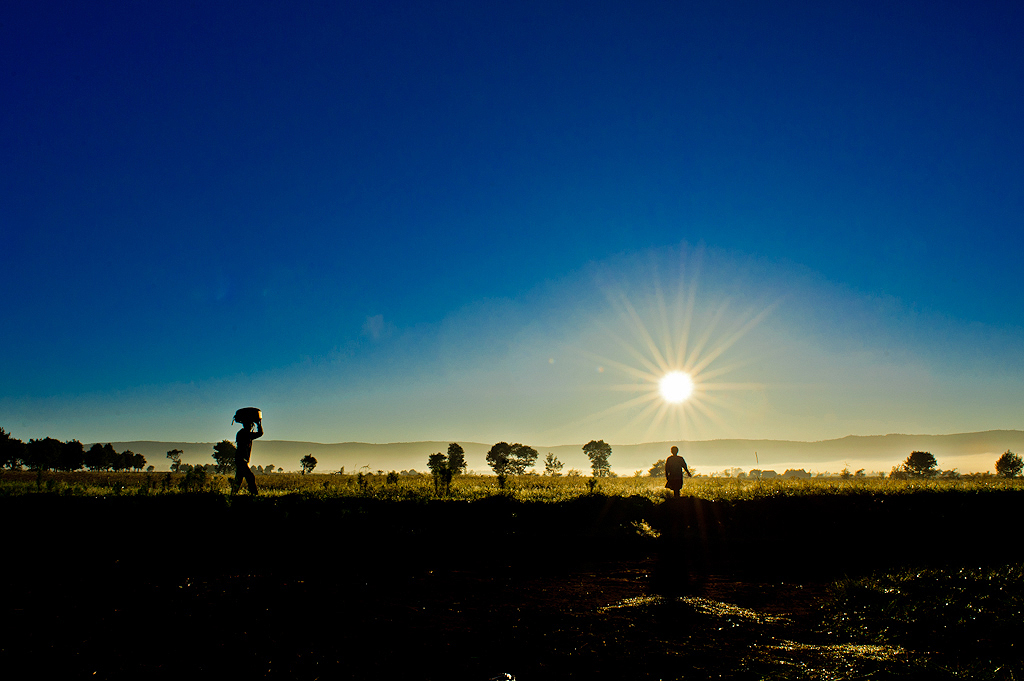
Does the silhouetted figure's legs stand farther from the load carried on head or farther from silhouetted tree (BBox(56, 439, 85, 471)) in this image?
silhouetted tree (BBox(56, 439, 85, 471))

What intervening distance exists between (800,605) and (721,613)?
2269 mm

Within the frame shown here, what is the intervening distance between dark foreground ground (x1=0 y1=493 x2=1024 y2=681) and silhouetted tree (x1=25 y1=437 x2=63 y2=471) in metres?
99.5

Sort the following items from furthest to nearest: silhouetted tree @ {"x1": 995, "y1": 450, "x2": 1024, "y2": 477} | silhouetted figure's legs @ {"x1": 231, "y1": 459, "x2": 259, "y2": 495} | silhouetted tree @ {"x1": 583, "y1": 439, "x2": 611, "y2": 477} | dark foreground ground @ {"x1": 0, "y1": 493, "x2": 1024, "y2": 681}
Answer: silhouetted tree @ {"x1": 583, "y1": 439, "x2": 611, "y2": 477}
silhouetted tree @ {"x1": 995, "y1": 450, "x2": 1024, "y2": 477}
silhouetted figure's legs @ {"x1": 231, "y1": 459, "x2": 259, "y2": 495}
dark foreground ground @ {"x1": 0, "y1": 493, "x2": 1024, "y2": 681}

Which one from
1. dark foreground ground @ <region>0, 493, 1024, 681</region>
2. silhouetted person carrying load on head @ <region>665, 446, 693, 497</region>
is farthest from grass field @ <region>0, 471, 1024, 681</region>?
silhouetted person carrying load on head @ <region>665, 446, 693, 497</region>

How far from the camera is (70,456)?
88.1 m

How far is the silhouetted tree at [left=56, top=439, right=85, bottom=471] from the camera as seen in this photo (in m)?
87.5

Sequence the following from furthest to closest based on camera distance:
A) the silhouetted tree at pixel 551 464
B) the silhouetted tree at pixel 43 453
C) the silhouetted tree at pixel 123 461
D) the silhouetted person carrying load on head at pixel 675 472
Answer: the silhouetted tree at pixel 551 464, the silhouetted tree at pixel 123 461, the silhouetted tree at pixel 43 453, the silhouetted person carrying load on head at pixel 675 472

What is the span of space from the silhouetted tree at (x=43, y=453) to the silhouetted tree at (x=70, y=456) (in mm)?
702

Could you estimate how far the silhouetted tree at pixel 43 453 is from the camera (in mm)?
80600

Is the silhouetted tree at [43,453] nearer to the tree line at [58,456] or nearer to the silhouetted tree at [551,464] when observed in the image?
the tree line at [58,456]

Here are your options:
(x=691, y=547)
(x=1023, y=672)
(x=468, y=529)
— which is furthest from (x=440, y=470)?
(x=1023, y=672)

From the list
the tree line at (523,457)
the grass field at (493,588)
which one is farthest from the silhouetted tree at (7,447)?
the grass field at (493,588)

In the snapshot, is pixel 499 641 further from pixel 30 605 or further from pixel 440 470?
pixel 440 470

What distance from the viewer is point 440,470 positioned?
55.6ft
